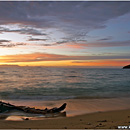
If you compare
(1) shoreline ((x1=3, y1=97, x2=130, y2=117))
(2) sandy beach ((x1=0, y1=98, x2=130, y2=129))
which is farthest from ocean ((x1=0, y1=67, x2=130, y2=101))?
(2) sandy beach ((x1=0, y1=98, x2=130, y2=129))

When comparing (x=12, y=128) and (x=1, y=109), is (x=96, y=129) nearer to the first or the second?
(x=12, y=128)

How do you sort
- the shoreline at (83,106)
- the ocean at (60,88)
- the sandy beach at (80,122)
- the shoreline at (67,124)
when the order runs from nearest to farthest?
the shoreline at (67,124) → the sandy beach at (80,122) → the shoreline at (83,106) → the ocean at (60,88)

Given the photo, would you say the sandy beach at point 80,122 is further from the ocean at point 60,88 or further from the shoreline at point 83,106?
the ocean at point 60,88

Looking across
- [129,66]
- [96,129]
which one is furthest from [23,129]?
[129,66]

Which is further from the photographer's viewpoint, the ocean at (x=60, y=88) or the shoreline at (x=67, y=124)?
the ocean at (x=60, y=88)

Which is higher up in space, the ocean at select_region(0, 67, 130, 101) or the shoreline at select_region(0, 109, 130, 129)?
the ocean at select_region(0, 67, 130, 101)

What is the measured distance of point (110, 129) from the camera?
5.93 metres

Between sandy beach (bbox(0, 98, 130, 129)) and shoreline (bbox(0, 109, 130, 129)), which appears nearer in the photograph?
shoreline (bbox(0, 109, 130, 129))

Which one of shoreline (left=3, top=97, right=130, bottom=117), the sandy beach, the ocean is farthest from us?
the ocean

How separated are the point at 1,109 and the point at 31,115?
257 centimetres

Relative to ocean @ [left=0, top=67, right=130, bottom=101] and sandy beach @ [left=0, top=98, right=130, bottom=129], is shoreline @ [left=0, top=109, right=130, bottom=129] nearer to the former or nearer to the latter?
sandy beach @ [left=0, top=98, right=130, bottom=129]

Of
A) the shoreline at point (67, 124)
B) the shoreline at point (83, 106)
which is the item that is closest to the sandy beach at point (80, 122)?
the shoreline at point (67, 124)

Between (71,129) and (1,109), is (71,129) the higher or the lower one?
the lower one

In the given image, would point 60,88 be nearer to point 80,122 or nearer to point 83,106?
point 83,106
